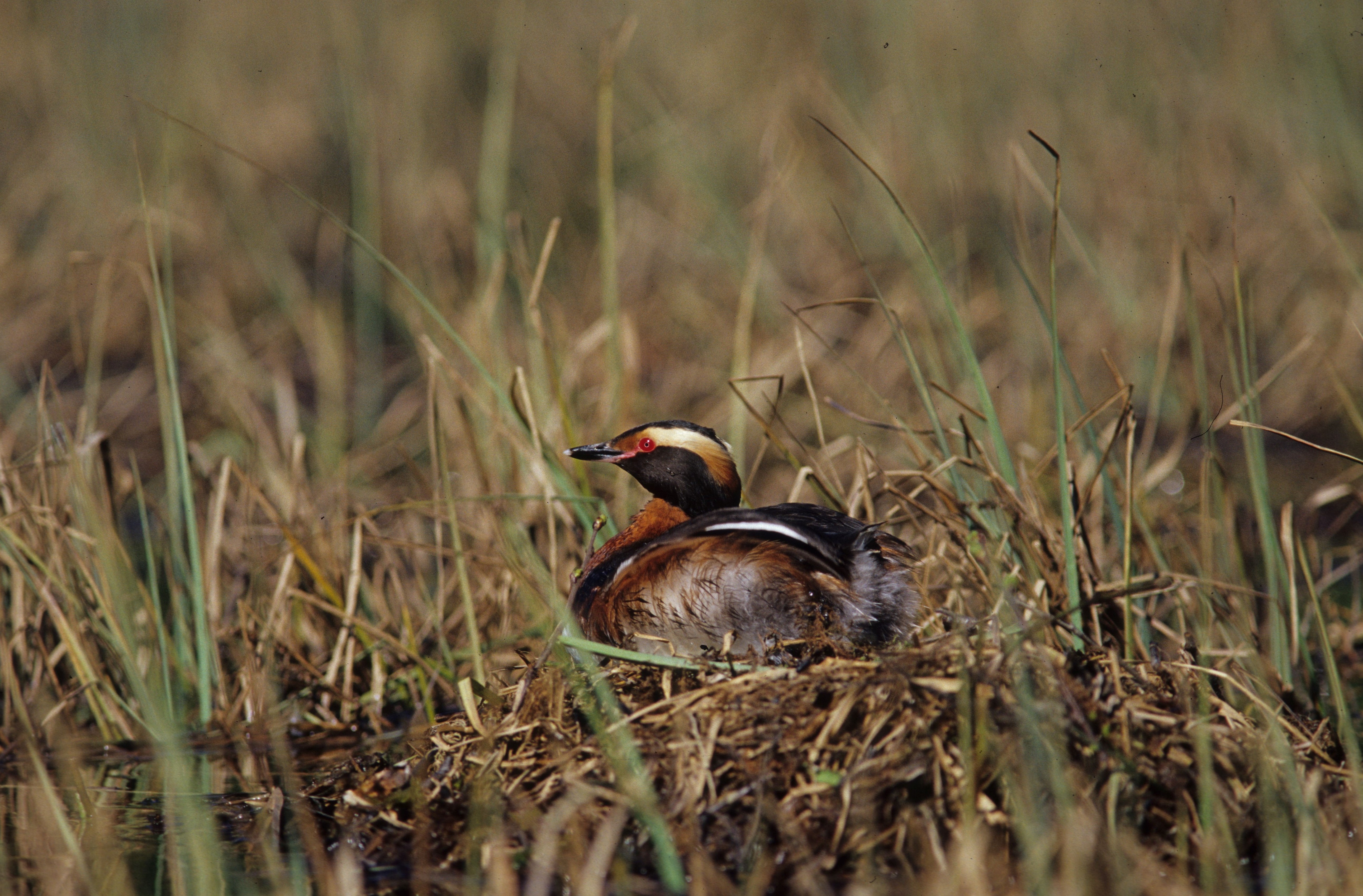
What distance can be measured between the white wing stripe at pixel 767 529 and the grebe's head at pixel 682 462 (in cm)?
70

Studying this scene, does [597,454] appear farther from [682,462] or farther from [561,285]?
[561,285]

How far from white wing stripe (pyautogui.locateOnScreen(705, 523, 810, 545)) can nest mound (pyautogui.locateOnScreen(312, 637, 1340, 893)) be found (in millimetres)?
384

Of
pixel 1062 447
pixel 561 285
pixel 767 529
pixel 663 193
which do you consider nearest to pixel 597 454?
pixel 767 529

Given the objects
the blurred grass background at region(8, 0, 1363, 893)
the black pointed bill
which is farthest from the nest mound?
the black pointed bill

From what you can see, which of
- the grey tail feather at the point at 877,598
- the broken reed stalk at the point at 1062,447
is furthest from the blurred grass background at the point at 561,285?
the grey tail feather at the point at 877,598

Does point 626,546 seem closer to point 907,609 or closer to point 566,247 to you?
point 907,609

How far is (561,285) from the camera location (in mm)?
8328

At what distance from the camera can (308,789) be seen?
3705mm

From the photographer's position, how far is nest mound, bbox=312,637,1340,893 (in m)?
2.82

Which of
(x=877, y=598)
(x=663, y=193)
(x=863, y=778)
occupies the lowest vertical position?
(x=863, y=778)

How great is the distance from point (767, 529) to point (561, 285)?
509 centimetres

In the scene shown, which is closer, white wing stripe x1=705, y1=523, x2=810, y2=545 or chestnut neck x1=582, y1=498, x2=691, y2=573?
white wing stripe x1=705, y1=523, x2=810, y2=545

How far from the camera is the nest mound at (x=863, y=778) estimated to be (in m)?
2.82

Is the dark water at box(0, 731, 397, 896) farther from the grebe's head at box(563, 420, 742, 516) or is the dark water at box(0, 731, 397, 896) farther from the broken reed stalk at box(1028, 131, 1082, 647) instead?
the broken reed stalk at box(1028, 131, 1082, 647)
